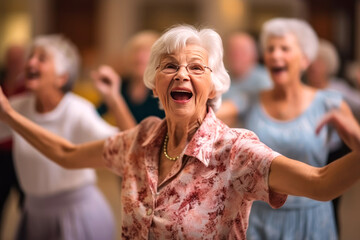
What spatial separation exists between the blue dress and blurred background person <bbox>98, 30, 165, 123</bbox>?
1.44 metres

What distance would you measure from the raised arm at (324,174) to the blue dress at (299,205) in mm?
986

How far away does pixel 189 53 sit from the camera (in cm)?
183

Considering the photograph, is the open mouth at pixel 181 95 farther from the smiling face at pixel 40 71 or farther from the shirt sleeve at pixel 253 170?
the smiling face at pixel 40 71

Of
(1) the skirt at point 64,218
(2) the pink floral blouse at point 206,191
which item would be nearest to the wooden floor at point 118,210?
(1) the skirt at point 64,218

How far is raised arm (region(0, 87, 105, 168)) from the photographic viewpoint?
2.20 m

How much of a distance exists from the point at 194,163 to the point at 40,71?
1502mm

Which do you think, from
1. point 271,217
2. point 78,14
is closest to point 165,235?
point 271,217

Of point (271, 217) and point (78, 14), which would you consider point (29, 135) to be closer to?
point (271, 217)

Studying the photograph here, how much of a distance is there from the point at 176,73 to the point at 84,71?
35.6ft

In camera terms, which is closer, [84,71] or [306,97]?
[306,97]

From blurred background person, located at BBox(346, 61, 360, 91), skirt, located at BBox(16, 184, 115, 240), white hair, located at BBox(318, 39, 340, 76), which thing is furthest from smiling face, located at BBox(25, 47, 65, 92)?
white hair, located at BBox(318, 39, 340, 76)

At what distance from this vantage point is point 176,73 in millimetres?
1822

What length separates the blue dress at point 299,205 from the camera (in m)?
2.62

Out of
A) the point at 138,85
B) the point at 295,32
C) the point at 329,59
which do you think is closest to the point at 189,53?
the point at 295,32
